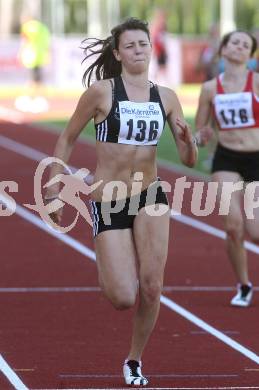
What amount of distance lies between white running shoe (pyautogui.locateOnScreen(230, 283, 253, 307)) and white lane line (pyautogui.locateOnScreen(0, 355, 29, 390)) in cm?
278

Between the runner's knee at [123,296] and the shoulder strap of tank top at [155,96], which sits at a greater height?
the shoulder strap of tank top at [155,96]

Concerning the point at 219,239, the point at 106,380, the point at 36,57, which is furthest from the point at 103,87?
the point at 36,57

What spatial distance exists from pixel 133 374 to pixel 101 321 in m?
2.31

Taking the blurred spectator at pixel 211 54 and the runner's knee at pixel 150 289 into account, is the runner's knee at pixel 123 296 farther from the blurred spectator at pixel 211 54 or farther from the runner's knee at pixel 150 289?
the blurred spectator at pixel 211 54

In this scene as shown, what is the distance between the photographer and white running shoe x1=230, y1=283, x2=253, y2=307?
35.5 ft

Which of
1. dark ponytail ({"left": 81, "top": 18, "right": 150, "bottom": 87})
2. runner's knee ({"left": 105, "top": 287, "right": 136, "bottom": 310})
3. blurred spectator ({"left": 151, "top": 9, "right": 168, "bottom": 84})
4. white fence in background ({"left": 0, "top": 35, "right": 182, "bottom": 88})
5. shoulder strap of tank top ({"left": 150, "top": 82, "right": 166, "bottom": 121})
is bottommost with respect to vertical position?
white fence in background ({"left": 0, "top": 35, "right": 182, "bottom": 88})

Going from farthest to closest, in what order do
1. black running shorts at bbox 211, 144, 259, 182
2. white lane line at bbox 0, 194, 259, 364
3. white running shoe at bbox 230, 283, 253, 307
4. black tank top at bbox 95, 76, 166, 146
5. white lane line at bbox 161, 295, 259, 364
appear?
white running shoe at bbox 230, 283, 253, 307, black running shorts at bbox 211, 144, 259, 182, white lane line at bbox 0, 194, 259, 364, white lane line at bbox 161, 295, 259, 364, black tank top at bbox 95, 76, 166, 146

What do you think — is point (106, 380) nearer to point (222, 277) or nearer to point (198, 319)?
point (198, 319)

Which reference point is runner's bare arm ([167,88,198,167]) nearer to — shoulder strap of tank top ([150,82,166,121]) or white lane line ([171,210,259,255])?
shoulder strap of tank top ([150,82,166,121])

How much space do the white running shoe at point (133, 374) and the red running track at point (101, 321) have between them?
0.24 feet

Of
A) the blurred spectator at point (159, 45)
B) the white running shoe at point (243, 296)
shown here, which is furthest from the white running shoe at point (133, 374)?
the blurred spectator at point (159, 45)

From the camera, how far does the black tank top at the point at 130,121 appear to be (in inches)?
Result: 307

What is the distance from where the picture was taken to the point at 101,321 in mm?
10078

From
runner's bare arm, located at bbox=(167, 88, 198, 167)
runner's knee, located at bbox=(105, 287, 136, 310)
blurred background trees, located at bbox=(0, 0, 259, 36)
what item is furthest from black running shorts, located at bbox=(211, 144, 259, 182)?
blurred background trees, located at bbox=(0, 0, 259, 36)
